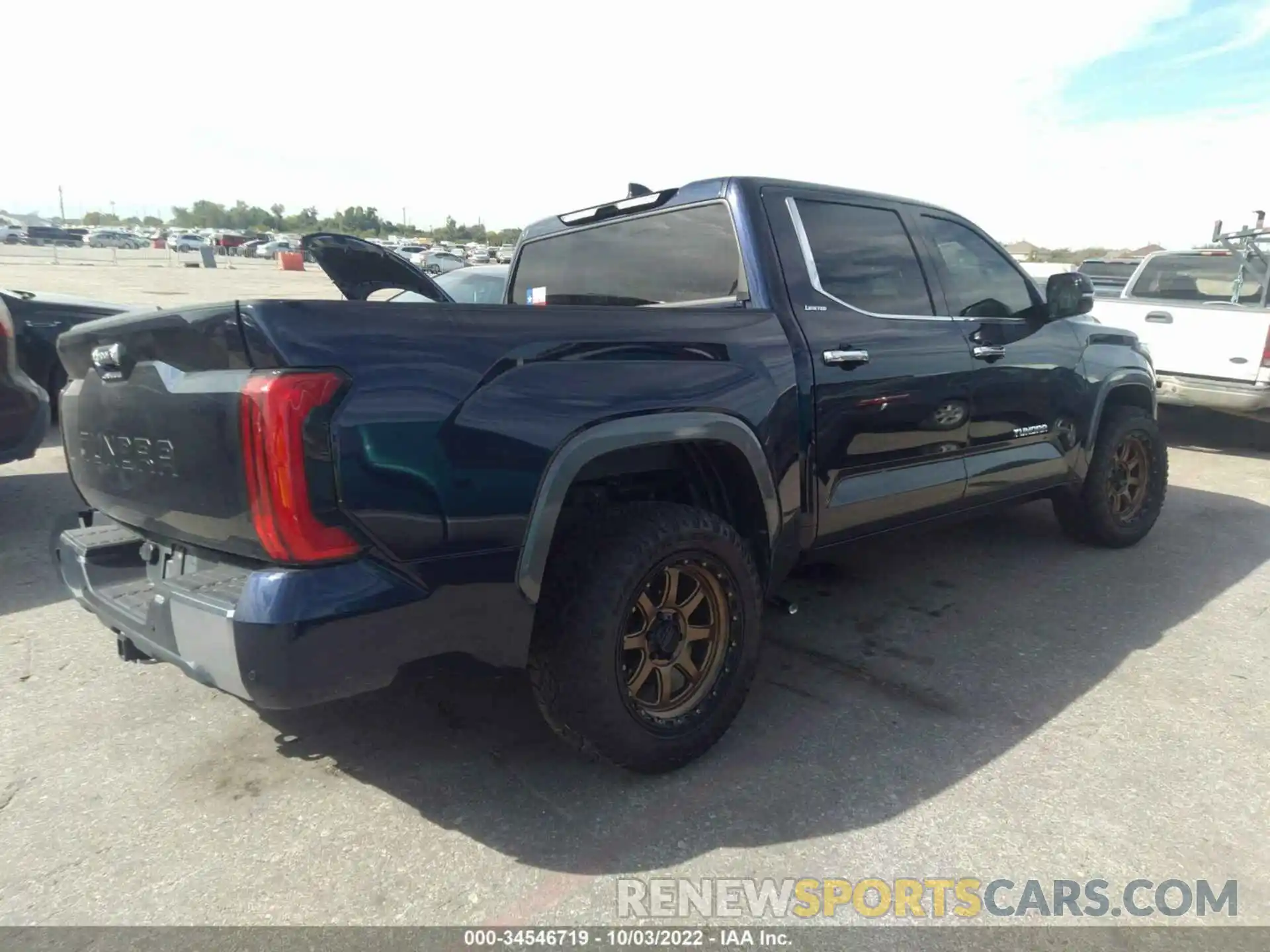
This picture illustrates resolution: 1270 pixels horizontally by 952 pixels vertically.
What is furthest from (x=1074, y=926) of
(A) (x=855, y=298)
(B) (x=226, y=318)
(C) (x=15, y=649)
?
(C) (x=15, y=649)

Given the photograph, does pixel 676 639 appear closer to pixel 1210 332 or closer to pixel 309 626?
pixel 309 626

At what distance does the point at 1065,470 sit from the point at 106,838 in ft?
14.1

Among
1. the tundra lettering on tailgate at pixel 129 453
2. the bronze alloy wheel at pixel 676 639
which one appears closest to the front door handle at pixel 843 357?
the bronze alloy wheel at pixel 676 639

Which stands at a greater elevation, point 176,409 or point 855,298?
point 855,298

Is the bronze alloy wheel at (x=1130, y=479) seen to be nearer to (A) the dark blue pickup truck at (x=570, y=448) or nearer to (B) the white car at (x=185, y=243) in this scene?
(A) the dark blue pickup truck at (x=570, y=448)

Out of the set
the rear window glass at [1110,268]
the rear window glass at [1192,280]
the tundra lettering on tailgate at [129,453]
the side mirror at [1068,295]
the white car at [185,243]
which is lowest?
the tundra lettering on tailgate at [129,453]

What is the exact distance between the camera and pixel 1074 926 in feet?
7.04

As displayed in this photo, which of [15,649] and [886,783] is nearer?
[886,783]

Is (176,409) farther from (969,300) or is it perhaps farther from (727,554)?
(969,300)

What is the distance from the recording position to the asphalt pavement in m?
2.27

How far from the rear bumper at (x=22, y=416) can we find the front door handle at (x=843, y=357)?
4.45 metres

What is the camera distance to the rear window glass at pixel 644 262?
3252 millimetres

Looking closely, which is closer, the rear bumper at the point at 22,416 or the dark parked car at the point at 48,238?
the rear bumper at the point at 22,416

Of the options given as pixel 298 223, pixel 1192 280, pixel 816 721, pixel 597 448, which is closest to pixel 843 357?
pixel 597 448
